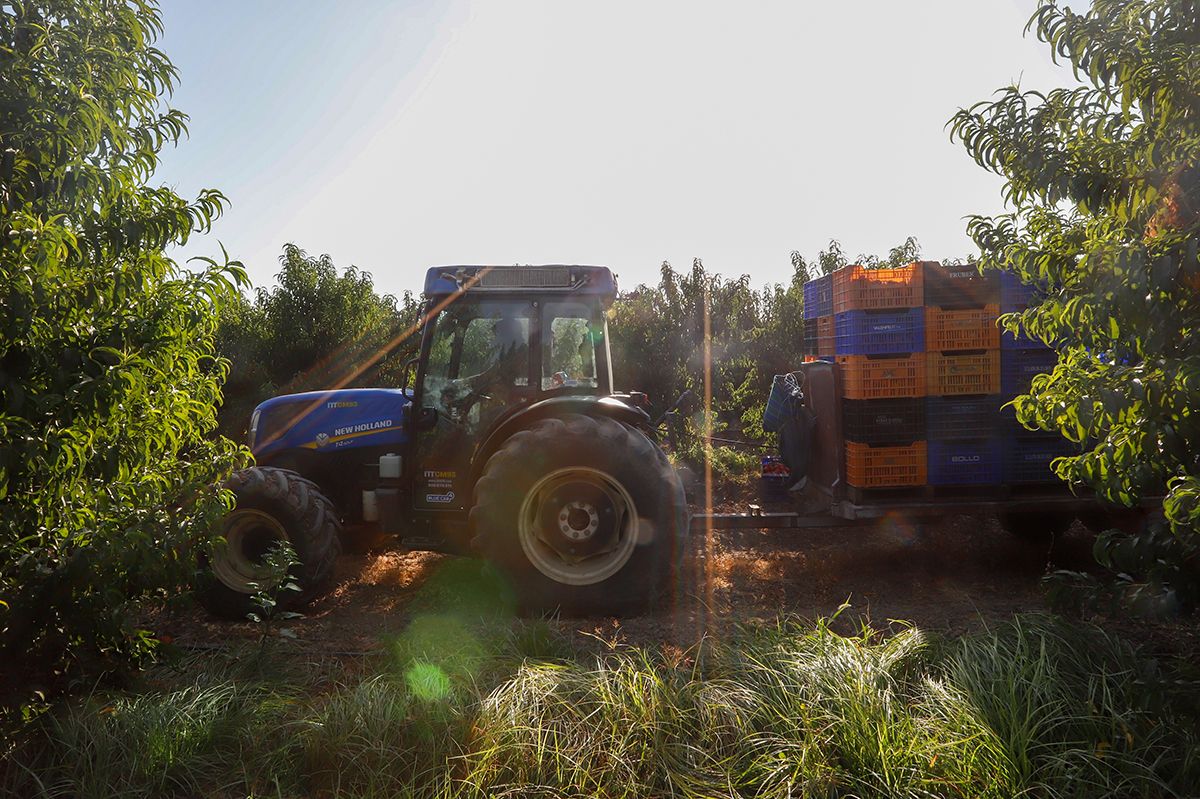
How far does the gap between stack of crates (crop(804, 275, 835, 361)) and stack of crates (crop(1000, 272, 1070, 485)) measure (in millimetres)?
1241

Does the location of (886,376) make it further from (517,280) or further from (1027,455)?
(517,280)

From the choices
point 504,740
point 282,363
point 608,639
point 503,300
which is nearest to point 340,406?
point 503,300

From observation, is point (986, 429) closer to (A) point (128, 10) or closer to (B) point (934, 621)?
(B) point (934, 621)

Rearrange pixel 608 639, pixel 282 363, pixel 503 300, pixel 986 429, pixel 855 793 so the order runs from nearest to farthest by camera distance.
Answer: pixel 855 793
pixel 608 639
pixel 503 300
pixel 986 429
pixel 282 363

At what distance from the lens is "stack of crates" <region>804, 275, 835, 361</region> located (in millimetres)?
6133

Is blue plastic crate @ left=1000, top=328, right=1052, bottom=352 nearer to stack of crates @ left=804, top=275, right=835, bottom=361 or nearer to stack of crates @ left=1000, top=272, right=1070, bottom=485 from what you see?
stack of crates @ left=1000, top=272, right=1070, bottom=485

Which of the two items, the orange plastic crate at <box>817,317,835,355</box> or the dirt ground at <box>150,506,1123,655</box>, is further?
the orange plastic crate at <box>817,317,835,355</box>

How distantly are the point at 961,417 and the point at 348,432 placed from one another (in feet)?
15.3

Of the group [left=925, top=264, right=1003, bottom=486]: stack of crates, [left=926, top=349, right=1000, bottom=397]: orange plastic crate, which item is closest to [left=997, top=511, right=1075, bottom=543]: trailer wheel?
[left=925, top=264, right=1003, bottom=486]: stack of crates

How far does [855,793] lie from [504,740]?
123 centimetres

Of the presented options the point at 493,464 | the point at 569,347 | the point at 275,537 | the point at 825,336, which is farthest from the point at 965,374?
the point at 275,537

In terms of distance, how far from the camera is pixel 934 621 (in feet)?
14.5

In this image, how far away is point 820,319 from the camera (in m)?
6.37

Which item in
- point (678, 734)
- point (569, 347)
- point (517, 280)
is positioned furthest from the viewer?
point (569, 347)
